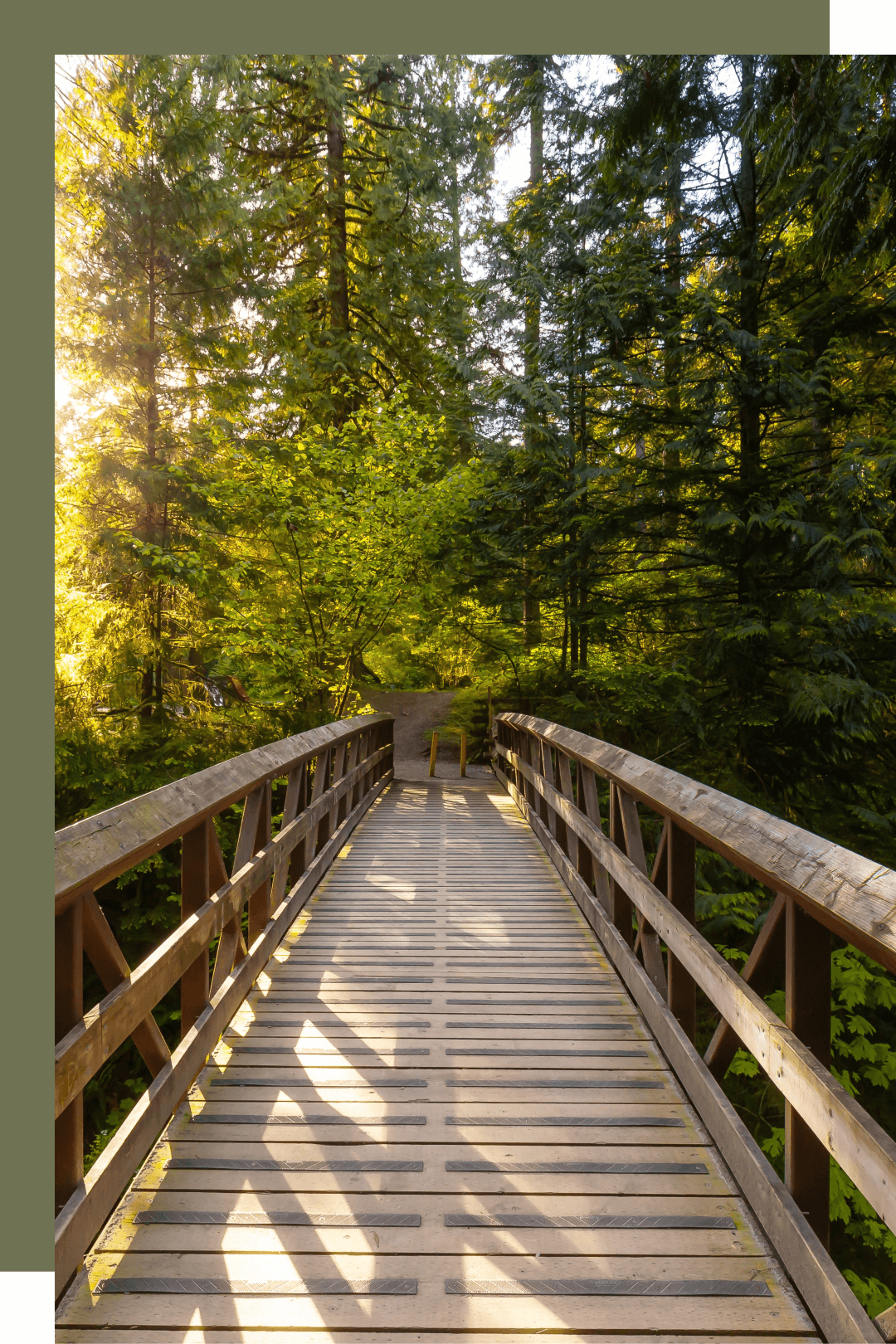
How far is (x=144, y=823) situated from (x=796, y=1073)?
5.40 feet

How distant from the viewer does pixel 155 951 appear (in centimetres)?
201

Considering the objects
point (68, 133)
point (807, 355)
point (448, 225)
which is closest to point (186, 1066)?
point (807, 355)

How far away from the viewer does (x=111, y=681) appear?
8945 millimetres

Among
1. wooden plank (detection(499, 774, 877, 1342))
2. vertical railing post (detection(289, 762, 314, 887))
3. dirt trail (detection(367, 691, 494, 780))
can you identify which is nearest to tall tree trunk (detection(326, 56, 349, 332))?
dirt trail (detection(367, 691, 494, 780))

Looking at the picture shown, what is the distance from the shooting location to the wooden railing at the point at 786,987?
4.53 feet

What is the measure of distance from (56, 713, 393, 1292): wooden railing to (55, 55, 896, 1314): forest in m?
A: 3.24

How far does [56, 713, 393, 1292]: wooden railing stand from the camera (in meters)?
1.58

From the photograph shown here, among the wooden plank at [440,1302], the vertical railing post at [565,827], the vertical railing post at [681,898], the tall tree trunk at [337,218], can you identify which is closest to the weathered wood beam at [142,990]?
the wooden plank at [440,1302]

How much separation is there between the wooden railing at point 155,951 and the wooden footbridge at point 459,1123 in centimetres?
1

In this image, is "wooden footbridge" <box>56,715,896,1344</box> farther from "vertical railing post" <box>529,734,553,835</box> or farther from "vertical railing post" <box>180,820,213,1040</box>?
"vertical railing post" <box>529,734,553,835</box>

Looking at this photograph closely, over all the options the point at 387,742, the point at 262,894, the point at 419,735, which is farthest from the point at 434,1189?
the point at 419,735

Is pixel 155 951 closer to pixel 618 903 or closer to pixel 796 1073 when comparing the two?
pixel 796 1073

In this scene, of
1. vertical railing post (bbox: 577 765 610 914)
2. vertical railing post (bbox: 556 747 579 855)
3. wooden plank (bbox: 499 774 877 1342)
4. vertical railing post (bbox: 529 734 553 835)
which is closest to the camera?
wooden plank (bbox: 499 774 877 1342)

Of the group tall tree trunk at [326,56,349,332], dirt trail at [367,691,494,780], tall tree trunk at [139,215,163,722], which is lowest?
dirt trail at [367,691,494,780]
